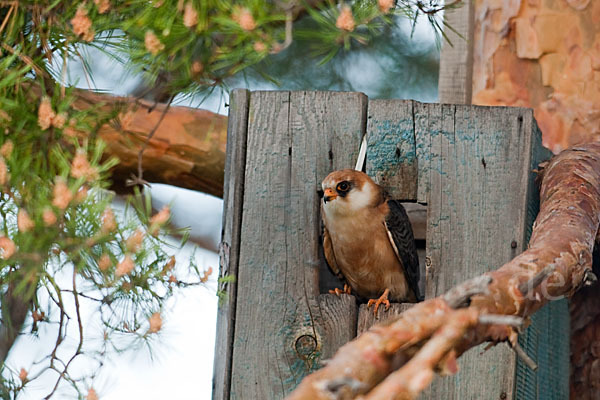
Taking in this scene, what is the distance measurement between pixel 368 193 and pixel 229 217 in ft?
1.33

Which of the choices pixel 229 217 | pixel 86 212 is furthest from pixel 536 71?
pixel 86 212

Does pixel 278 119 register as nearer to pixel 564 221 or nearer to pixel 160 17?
pixel 160 17

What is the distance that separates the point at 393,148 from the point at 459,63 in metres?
1.14

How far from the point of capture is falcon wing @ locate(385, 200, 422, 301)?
276cm

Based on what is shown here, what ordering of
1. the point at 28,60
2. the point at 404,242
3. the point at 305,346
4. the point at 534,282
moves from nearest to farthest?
the point at 534,282 < the point at 28,60 < the point at 305,346 < the point at 404,242

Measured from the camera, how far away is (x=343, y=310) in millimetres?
2537

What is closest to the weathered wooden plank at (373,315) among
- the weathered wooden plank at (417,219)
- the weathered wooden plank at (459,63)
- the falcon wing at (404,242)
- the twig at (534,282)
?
the falcon wing at (404,242)

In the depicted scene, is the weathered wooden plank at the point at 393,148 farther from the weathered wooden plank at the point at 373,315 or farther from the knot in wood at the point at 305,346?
the knot in wood at the point at 305,346

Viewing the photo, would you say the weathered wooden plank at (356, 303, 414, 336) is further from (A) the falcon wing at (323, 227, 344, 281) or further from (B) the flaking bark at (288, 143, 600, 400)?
(B) the flaking bark at (288, 143, 600, 400)

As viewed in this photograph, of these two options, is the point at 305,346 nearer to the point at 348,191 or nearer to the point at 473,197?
the point at 348,191

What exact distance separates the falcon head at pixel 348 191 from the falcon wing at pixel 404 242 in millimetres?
102

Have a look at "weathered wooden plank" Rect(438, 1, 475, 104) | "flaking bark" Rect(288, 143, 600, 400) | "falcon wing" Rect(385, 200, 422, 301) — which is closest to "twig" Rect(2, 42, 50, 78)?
"falcon wing" Rect(385, 200, 422, 301)

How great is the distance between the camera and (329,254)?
2873 mm

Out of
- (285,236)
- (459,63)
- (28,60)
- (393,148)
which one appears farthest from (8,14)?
(459,63)
